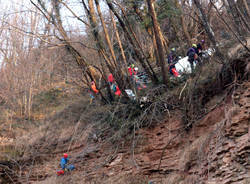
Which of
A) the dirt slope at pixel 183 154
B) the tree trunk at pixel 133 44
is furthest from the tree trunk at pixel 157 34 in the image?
the dirt slope at pixel 183 154

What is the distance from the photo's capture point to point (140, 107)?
33.3ft

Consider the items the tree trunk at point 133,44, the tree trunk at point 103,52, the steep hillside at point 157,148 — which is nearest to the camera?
the steep hillside at point 157,148

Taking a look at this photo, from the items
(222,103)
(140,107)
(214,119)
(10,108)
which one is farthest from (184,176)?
(10,108)

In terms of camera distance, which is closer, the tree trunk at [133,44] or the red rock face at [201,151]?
the red rock face at [201,151]

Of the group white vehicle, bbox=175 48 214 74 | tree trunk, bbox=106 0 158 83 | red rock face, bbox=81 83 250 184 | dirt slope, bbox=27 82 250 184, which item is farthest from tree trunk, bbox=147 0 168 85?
red rock face, bbox=81 83 250 184

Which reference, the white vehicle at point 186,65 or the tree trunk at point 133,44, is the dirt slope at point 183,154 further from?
the tree trunk at point 133,44

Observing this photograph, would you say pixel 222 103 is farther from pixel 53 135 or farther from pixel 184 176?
pixel 53 135

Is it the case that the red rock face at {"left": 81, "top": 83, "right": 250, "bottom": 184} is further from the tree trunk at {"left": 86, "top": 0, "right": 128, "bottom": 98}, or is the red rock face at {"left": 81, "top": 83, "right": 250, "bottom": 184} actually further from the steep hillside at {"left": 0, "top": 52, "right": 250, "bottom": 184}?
the tree trunk at {"left": 86, "top": 0, "right": 128, "bottom": 98}

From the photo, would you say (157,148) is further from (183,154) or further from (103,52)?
(103,52)

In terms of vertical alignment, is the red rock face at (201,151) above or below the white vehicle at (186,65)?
below

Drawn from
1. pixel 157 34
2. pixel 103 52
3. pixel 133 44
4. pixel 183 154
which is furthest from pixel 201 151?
pixel 103 52

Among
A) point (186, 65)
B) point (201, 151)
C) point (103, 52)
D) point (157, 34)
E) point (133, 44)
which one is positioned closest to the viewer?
point (201, 151)

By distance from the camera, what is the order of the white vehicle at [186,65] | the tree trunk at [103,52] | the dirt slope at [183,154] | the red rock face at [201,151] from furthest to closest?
the tree trunk at [103,52], the white vehicle at [186,65], the dirt slope at [183,154], the red rock face at [201,151]

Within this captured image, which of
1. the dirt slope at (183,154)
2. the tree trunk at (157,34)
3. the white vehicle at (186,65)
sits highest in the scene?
the tree trunk at (157,34)
